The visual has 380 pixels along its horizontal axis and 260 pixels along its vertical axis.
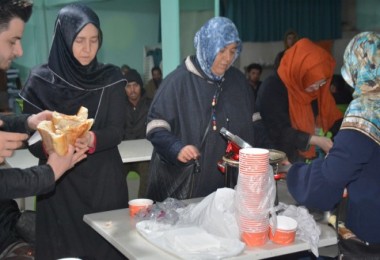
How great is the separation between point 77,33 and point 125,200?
2.75ft

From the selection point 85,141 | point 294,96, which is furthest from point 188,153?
point 294,96

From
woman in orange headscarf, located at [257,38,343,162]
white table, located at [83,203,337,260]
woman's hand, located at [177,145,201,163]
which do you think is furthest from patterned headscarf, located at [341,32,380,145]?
woman in orange headscarf, located at [257,38,343,162]

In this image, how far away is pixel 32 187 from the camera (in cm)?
157

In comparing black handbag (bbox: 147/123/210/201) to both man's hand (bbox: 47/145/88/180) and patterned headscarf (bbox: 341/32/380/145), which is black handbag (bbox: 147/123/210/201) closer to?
man's hand (bbox: 47/145/88/180)

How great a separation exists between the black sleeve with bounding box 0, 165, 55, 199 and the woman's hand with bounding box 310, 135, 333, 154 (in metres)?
1.47

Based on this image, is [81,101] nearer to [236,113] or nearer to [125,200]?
[125,200]

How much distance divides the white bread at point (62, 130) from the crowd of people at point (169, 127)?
0.04 metres

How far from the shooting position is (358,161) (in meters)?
1.50

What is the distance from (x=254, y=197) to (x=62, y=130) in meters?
0.77

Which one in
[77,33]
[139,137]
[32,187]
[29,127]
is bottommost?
[139,137]

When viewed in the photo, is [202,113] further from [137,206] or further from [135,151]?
[135,151]

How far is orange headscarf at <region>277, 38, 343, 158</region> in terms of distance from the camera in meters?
2.66

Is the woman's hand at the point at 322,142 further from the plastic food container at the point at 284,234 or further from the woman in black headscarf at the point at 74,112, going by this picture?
the woman in black headscarf at the point at 74,112

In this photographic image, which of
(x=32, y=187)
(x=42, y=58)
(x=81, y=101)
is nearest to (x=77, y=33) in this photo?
(x=81, y=101)
